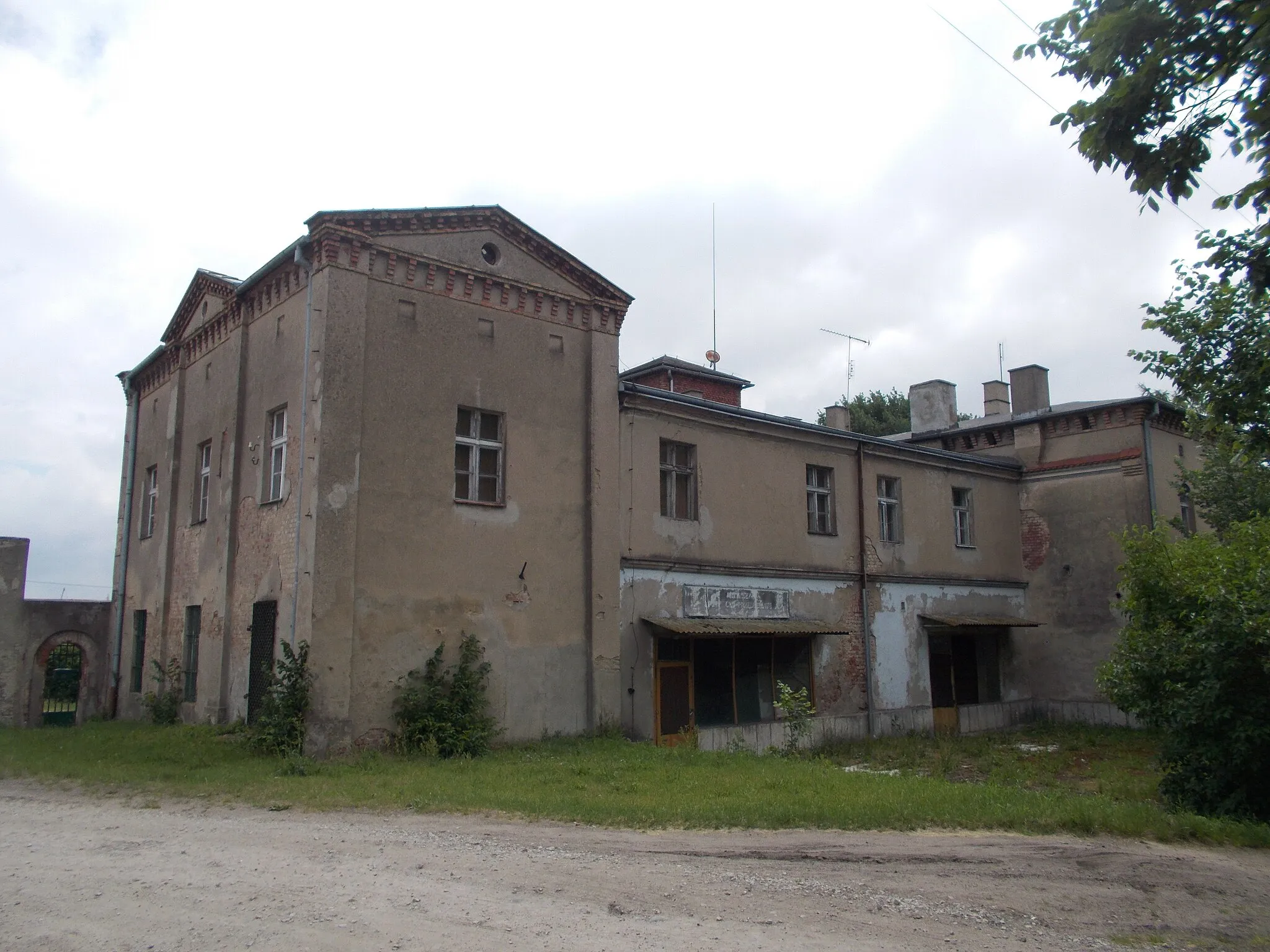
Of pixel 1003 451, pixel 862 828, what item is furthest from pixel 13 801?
pixel 1003 451

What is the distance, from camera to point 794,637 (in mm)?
19562

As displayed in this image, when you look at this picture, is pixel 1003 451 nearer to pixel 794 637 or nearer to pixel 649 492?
pixel 794 637

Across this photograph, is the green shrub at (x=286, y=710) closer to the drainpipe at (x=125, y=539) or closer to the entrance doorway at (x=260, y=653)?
the entrance doorway at (x=260, y=653)

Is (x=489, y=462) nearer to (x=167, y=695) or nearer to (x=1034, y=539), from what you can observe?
(x=167, y=695)

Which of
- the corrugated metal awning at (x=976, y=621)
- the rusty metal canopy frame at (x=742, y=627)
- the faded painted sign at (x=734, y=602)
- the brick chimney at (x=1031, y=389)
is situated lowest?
the rusty metal canopy frame at (x=742, y=627)

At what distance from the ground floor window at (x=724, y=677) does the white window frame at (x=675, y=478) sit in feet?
7.59

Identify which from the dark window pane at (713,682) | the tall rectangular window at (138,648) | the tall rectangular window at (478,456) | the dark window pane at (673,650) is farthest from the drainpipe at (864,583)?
the tall rectangular window at (138,648)

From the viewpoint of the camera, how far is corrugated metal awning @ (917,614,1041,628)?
22.4 m

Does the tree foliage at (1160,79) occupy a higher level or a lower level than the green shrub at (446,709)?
higher

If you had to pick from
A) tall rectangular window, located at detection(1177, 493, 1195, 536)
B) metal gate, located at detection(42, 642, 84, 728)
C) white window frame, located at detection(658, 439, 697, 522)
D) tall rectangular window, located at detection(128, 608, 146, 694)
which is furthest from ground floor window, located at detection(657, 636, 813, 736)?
metal gate, located at detection(42, 642, 84, 728)

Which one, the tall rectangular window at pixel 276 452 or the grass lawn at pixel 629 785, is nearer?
the grass lawn at pixel 629 785

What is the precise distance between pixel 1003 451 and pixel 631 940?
888 inches

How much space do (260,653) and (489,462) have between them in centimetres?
453

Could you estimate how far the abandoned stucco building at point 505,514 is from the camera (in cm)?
1406
